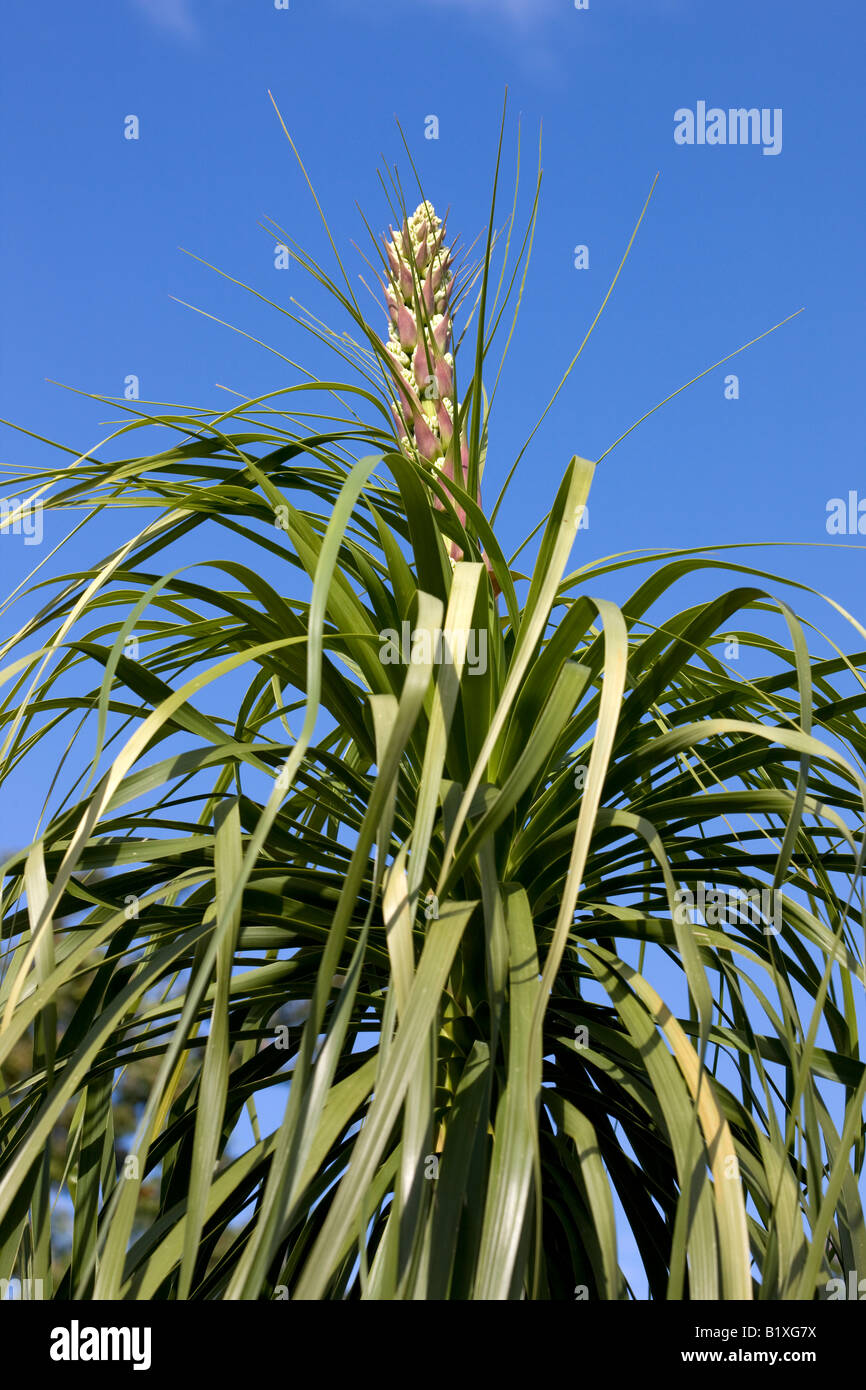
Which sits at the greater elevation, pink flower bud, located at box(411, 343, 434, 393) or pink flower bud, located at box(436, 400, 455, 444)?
pink flower bud, located at box(411, 343, 434, 393)

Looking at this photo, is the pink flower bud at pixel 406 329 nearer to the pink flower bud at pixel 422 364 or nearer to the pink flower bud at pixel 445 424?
the pink flower bud at pixel 422 364

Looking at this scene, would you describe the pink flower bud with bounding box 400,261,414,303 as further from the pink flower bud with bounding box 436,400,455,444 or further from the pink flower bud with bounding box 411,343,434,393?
the pink flower bud with bounding box 436,400,455,444

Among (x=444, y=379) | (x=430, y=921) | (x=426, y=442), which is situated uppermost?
(x=444, y=379)

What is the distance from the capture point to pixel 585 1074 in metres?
1.37

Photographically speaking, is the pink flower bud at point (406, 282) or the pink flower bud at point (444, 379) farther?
the pink flower bud at point (406, 282)

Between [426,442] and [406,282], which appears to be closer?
[426,442]

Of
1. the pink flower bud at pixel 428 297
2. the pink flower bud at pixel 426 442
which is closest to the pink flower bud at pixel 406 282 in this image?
the pink flower bud at pixel 428 297

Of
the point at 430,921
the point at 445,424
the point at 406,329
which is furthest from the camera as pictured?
the point at 406,329

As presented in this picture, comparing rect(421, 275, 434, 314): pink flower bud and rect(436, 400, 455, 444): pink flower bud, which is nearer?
rect(436, 400, 455, 444): pink flower bud

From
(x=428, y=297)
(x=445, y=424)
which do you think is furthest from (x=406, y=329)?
(x=445, y=424)

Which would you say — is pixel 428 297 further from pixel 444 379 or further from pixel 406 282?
pixel 444 379

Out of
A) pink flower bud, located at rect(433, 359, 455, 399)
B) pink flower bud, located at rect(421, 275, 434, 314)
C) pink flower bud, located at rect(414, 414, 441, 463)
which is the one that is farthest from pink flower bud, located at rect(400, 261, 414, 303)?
pink flower bud, located at rect(414, 414, 441, 463)

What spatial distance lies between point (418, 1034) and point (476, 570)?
435 millimetres
